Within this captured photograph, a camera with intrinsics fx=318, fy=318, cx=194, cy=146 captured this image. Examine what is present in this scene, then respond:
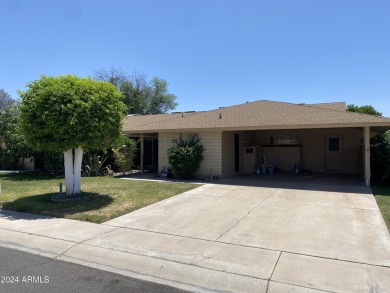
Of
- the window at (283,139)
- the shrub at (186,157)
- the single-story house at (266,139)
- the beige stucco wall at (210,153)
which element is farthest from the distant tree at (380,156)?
the shrub at (186,157)

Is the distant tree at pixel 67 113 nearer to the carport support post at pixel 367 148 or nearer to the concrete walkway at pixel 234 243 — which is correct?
the concrete walkway at pixel 234 243

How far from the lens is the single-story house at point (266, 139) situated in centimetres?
1418

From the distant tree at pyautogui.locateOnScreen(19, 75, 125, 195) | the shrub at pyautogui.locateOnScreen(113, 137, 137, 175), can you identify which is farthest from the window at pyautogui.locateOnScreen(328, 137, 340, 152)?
the distant tree at pyautogui.locateOnScreen(19, 75, 125, 195)

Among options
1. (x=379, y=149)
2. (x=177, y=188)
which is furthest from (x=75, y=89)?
(x=379, y=149)

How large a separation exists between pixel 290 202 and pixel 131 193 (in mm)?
5340

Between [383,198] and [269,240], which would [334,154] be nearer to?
[383,198]

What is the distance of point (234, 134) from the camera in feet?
55.7

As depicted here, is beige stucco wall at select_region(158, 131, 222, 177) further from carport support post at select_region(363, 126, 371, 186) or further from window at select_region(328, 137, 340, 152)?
window at select_region(328, 137, 340, 152)

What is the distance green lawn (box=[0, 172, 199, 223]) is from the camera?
8.34m

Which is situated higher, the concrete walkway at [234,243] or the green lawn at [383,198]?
the green lawn at [383,198]

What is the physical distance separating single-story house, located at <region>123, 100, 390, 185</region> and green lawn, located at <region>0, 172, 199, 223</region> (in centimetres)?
325

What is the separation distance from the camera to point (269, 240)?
6074 millimetres

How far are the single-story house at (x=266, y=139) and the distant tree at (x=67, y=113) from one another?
6.28 meters

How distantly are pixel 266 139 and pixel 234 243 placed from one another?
13886mm
